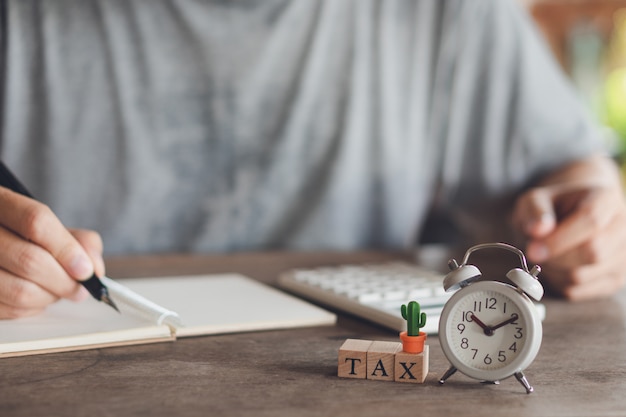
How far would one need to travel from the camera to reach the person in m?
1.42

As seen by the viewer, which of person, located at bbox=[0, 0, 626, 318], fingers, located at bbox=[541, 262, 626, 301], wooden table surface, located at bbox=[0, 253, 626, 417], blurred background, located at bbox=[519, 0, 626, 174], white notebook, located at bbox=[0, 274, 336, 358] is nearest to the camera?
wooden table surface, located at bbox=[0, 253, 626, 417]

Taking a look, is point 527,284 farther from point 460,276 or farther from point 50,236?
point 50,236

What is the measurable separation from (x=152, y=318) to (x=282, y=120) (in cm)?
87

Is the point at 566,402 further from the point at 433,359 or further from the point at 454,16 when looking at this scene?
the point at 454,16

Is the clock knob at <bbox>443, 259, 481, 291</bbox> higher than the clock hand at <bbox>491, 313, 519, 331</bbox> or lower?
higher

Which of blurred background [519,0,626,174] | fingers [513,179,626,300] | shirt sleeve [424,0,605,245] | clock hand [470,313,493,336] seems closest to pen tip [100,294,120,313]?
clock hand [470,313,493,336]

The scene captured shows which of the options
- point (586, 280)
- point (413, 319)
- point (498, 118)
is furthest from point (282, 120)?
point (413, 319)

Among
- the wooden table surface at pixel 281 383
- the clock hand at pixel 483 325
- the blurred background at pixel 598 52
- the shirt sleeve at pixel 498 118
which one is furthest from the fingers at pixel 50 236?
the blurred background at pixel 598 52

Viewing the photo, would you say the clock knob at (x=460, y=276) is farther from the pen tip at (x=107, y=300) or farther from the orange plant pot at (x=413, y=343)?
the pen tip at (x=107, y=300)

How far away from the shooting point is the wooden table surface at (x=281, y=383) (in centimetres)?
52

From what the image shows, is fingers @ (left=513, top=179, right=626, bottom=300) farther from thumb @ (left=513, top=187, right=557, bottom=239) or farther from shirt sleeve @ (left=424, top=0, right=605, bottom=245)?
shirt sleeve @ (left=424, top=0, right=605, bottom=245)

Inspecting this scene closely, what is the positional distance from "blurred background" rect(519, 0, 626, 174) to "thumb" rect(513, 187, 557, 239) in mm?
2608

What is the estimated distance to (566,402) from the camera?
539mm

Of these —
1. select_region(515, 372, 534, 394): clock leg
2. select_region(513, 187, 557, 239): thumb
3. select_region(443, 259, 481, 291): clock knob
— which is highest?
select_region(443, 259, 481, 291): clock knob
